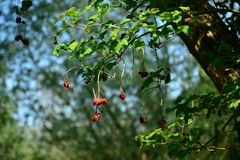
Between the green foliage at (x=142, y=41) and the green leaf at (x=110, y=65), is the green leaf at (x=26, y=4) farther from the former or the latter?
the green leaf at (x=110, y=65)

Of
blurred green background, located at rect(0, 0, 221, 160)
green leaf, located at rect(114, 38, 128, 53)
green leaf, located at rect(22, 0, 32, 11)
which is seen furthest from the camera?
blurred green background, located at rect(0, 0, 221, 160)

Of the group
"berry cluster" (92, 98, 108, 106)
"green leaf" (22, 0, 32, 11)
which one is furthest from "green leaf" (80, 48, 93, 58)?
"green leaf" (22, 0, 32, 11)

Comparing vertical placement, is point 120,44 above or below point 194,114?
above

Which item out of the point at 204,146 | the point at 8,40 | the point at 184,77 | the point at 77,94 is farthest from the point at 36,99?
the point at 204,146

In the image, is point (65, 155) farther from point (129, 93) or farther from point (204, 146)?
point (204, 146)

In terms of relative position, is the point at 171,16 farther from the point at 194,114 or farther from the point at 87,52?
the point at 194,114

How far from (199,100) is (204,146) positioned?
16.0 inches

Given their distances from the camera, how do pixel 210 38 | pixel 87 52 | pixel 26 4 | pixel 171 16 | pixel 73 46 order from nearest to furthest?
1. pixel 171 16
2. pixel 87 52
3. pixel 73 46
4. pixel 210 38
5. pixel 26 4

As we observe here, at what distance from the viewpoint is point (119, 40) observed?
3379 mm

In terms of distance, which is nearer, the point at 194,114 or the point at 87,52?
the point at 87,52

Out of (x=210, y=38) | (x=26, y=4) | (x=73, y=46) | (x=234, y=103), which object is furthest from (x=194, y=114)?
(x=26, y=4)

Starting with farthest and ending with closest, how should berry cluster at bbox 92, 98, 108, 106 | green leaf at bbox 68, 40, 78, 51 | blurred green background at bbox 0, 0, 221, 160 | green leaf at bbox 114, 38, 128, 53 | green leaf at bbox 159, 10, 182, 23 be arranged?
blurred green background at bbox 0, 0, 221, 160 < berry cluster at bbox 92, 98, 108, 106 < green leaf at bbox 68, 40, 78, 51 < green leaf at bbox 114, 38, 128, 53 < green leaf at bbox 159, 10, 182, 23

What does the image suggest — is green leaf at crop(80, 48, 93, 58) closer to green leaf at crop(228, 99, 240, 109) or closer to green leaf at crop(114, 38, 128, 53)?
green leaf at crop(114, 38, 128, 53)

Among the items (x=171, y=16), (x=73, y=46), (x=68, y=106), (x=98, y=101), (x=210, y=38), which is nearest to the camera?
(x=171, y=16)
